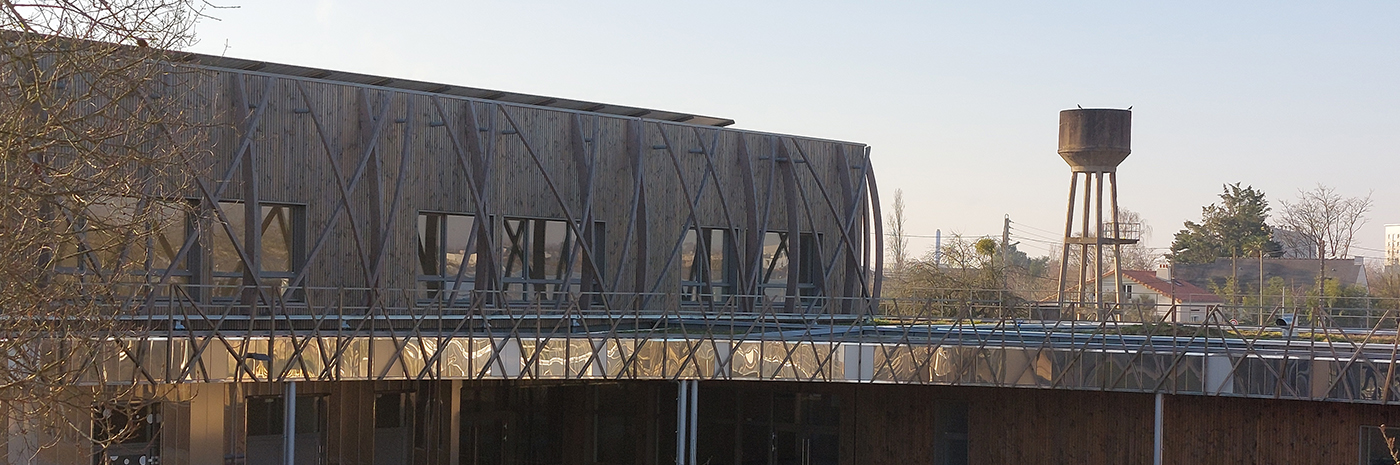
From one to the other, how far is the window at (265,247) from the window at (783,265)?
9.21 meters

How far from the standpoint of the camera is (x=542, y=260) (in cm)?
2381

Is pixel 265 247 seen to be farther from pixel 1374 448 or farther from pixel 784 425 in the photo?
pixel 1374 448

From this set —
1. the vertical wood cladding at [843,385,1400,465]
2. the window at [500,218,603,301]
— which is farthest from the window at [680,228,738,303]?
the vertical wood cladding at [843,385,1400,465]

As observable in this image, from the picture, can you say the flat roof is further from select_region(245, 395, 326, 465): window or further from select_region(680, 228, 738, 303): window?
select_region(245, 395, 326, 465): window

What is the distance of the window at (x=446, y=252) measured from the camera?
22297mm

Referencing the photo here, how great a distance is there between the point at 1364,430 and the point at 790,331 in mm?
7461

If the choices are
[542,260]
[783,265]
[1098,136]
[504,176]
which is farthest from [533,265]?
[1098,136]

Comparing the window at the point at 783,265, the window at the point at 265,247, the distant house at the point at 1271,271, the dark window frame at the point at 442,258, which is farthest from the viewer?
the distant house at the point at 1271,271

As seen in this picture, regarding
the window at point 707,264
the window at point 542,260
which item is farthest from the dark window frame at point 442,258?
the window at point 707,264

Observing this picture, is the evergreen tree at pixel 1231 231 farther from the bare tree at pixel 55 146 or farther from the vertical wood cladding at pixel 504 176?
the bare tree at pixel 55 146

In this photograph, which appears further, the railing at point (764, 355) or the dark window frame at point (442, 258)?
the dark window frame at point (442, 258)

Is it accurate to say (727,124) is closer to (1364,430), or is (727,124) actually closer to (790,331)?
(790,331)

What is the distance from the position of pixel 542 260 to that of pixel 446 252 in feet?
6.08

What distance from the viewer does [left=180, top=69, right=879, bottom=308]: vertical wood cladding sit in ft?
66.4
